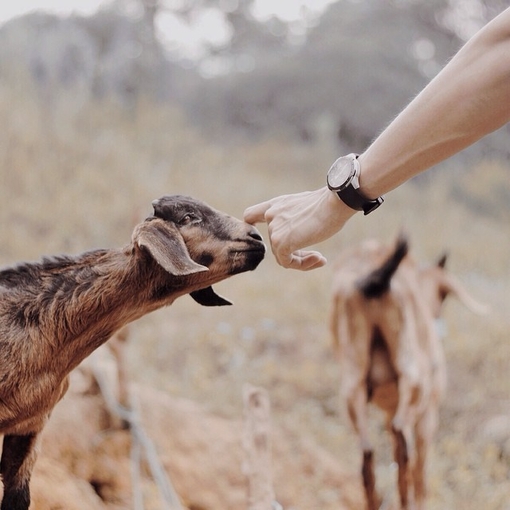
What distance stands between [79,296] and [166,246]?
0.35 meters

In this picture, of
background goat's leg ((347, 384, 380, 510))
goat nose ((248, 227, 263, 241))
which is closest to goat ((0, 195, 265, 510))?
goat nose ((248, 227, 263, 241))

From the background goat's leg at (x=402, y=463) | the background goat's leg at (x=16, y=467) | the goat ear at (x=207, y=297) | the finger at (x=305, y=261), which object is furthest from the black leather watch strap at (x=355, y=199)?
the background goat's leg at (x=402, y=463)

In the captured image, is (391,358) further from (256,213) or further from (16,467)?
(16,467)

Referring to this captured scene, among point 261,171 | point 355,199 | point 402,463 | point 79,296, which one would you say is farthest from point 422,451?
point 261,171

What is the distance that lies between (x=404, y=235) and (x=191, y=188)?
287 inches

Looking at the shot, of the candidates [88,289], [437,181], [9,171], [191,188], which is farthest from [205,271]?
[437,181]

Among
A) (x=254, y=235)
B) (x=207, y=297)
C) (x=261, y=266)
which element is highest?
(x=261, y=266)

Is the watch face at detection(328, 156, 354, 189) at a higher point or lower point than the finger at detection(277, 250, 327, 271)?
higher

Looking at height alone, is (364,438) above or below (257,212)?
below

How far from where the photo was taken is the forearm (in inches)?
53.3

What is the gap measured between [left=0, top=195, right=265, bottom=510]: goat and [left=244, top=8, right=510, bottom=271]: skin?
0.30m

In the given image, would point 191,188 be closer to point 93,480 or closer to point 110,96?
point 110,96

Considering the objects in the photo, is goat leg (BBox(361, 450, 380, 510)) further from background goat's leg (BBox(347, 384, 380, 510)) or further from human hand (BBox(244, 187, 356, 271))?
human hand (BBox(244, 187, 356, 271))

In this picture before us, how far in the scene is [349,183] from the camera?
169 cm
